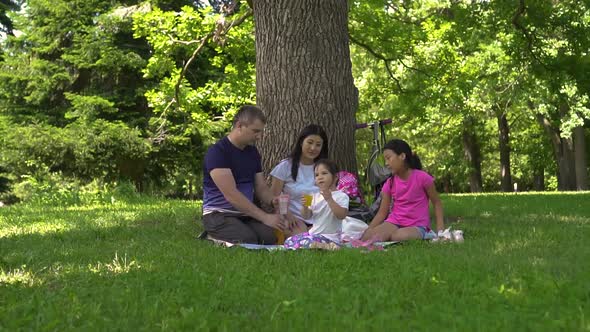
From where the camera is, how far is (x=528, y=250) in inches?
211

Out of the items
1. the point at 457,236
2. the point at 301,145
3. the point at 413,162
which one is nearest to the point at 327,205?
the point at 301,145

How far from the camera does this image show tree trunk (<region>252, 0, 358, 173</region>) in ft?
25.1

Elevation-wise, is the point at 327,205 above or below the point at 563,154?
below

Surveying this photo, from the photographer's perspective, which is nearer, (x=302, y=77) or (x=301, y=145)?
(x=301, y=145)

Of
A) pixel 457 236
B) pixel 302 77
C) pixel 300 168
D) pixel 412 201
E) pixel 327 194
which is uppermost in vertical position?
pixel 302 77

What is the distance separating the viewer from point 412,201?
21.9 feet

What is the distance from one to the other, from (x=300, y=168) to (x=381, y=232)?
47.3 inches

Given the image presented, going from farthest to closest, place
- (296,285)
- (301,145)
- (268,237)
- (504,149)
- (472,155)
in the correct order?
(472,155), (504,149), (301,145), (268,237), (296,285)

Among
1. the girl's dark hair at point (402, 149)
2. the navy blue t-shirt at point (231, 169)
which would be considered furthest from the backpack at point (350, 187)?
the navy blue t-shirt at point (231, 169)

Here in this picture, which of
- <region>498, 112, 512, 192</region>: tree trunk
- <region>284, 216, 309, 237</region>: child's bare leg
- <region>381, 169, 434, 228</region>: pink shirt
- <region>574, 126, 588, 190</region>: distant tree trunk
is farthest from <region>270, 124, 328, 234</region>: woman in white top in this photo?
<region>498, 112, 512, 192</region>: tree trunk

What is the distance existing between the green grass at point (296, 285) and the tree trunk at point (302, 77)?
75.0 inches

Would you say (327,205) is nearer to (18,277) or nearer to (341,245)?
(341,245)

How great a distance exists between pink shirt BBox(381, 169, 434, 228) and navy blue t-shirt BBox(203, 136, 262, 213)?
4.93ft

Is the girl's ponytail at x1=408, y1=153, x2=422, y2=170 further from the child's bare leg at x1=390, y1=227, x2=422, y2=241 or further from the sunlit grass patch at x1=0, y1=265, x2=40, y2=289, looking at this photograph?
the sunlit grass patch at x1=0, y1=265, x2=40, y2=289
